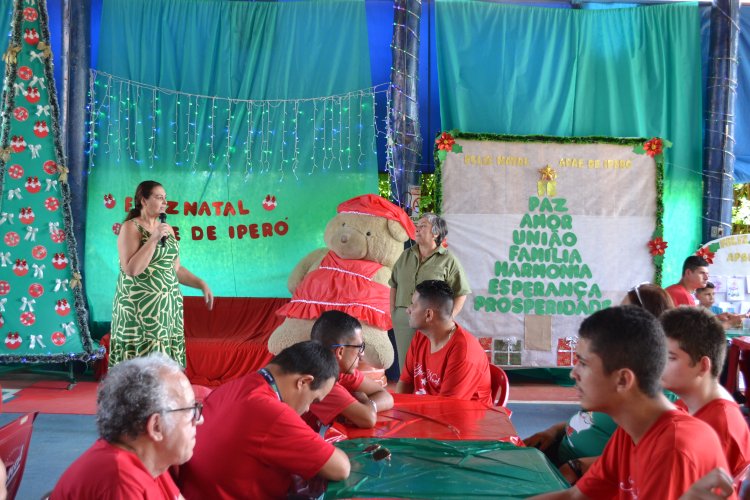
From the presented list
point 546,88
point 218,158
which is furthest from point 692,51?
point 218,158

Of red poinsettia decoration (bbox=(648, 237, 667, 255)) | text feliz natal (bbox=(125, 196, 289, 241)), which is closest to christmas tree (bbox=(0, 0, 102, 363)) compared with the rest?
text feliz natal (bbox=(125, 196, 289, 241))

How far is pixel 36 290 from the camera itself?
5.34m

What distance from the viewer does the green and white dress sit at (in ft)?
11.7

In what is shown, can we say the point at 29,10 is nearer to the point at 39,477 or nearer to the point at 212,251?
the point at 212,251

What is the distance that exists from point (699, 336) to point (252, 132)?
4.94 meters

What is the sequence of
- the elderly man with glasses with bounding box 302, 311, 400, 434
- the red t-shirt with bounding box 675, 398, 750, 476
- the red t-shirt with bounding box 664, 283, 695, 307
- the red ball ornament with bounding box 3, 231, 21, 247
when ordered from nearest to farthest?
1. the red t-shirt with bounding box 675, 398, 750, 476
2. the elderly man with glasses with bounding box 302, 311, 400, 434
3. the red t-shirt with bounding box 664, 283, 695, 307
4. the red ball ornament with bounding box 3, 231, 21, 247

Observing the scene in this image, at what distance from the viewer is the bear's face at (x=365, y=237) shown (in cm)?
521

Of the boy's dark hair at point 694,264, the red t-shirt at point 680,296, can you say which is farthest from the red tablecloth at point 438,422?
the boy's dark hair at point 694,264

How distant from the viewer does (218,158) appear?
6.33 meters

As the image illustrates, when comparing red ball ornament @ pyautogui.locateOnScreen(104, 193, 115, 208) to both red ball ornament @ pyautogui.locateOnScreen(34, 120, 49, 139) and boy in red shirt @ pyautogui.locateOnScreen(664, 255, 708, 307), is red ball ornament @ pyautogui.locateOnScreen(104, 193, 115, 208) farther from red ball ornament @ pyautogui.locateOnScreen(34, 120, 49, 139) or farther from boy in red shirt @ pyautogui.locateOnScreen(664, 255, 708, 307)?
boy in red shirt @ pyautogui.locateOnScreen(664, 255, 708, 307)

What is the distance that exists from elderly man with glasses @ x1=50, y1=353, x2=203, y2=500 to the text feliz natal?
4722 mm

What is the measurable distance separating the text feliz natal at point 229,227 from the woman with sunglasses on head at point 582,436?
3.87 meters

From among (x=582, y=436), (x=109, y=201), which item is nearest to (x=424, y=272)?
(x=582, y=436)

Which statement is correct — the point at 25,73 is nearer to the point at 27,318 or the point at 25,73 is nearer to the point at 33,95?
the point at 33,95
